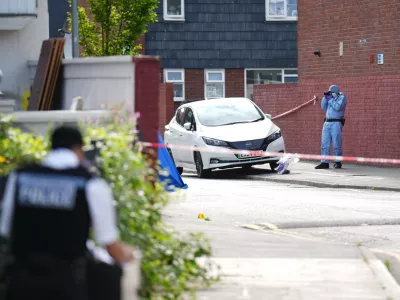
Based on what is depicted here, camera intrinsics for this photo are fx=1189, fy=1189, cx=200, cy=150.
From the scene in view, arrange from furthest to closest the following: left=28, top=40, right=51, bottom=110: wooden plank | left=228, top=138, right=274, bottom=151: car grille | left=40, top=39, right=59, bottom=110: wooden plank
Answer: left=228, top=138, right=274, bottom=151: car grille < left=28, top=40, right=51, bottom=110: wooden plank < left=40, top=39, right=59, bottom=110: wooden plank

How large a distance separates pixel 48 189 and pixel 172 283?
280 centimetres

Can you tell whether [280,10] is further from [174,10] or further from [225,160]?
[225,160]

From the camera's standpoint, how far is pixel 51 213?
19.7 ft

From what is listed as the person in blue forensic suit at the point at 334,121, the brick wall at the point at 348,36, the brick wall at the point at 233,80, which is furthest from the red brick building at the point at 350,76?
the brick wall at the point at 233,80

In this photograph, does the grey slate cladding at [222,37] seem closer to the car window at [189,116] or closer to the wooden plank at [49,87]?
the car window at [189,116]

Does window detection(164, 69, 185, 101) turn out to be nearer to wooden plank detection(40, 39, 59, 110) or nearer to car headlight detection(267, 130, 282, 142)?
car headlight detection(267, 130, 282, 142)

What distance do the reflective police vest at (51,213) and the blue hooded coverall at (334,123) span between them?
19777 millimetres

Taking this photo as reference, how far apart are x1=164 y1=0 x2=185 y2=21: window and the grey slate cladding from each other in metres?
0.15

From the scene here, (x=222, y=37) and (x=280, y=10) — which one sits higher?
(x=280, y=10)

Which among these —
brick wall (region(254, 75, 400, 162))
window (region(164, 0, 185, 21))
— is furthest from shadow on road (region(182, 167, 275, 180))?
window (region(164, 0, 185, 21))

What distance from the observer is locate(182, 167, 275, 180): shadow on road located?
24.7 metres

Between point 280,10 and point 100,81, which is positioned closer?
point 100,81

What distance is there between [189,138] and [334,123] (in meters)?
3.32

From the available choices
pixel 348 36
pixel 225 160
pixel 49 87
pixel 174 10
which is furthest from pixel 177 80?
pixel 49 87
